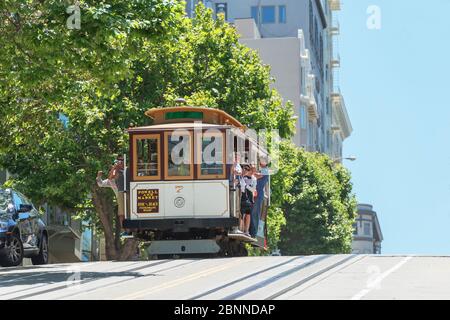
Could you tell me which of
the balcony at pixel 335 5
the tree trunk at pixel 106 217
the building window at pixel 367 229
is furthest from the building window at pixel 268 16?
the tree trunk at pixel 106 217

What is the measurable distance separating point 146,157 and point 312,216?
144ft

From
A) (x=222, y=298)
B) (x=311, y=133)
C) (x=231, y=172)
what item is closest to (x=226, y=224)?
(x=231, y=172)

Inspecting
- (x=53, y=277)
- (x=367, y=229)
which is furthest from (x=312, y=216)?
(x=367, y=229)

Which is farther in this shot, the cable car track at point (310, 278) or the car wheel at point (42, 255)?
the car wheel at point (42, 255)

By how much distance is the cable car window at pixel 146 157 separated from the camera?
89.9 feet

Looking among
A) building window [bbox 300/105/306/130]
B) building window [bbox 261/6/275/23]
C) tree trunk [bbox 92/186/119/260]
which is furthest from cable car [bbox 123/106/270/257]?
building window [bbox 261/6/275/23]

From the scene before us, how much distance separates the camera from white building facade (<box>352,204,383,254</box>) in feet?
540

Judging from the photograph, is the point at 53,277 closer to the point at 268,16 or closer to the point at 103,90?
the point at 103,90

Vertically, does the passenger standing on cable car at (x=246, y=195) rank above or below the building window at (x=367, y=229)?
above

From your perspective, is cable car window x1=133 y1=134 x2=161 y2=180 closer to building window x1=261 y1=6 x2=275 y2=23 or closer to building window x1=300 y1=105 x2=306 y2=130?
building window x1=300 y1=105 x2=306 y2=130

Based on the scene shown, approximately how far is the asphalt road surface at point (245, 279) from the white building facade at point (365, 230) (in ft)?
468

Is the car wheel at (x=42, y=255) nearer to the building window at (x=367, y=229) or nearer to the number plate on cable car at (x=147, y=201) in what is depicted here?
the number plate on cable car at (x=147, y=201)

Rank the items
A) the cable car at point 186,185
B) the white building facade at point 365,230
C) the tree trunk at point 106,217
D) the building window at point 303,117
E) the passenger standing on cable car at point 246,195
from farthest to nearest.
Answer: the white building facade at point 365,230 → the building window at point 303,117 → the tree trunk at point 106,217 → the passenger standing on cable car at point 246,195 → the cable car at point 186,185

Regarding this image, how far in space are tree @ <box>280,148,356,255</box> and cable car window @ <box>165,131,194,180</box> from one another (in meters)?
39.4
